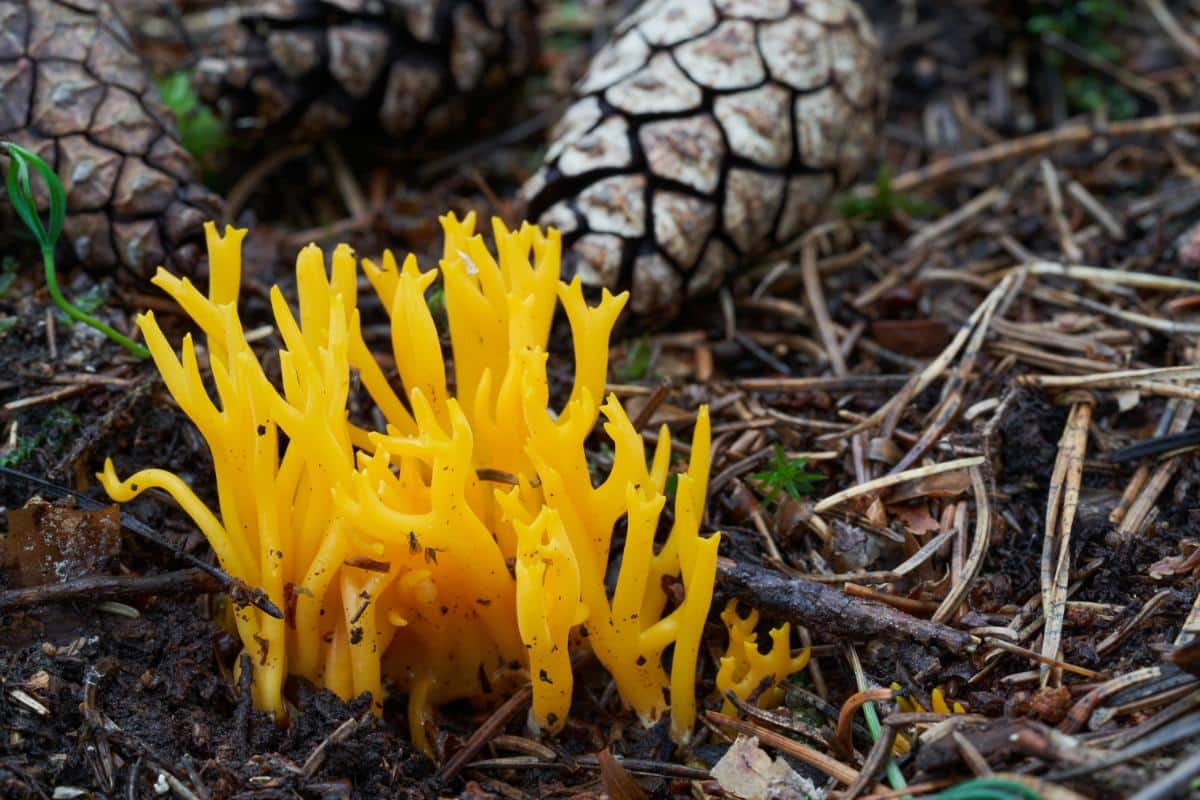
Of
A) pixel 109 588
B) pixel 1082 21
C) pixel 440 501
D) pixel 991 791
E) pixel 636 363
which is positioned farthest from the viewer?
pixel 1082 21

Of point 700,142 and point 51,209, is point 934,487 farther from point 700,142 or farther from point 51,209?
point 51,209

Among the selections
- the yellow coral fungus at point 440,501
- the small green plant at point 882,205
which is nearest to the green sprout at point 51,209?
the yellow coral fungus at point 440,501

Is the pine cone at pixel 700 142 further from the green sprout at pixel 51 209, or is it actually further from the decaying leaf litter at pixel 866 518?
the green sprout at pixel 51 209

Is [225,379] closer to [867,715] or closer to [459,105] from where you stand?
[867,715]

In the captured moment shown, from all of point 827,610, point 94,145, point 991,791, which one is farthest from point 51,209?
point 991,791

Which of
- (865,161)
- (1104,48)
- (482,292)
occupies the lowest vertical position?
(482,292)

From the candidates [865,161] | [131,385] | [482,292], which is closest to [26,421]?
[131,385]
